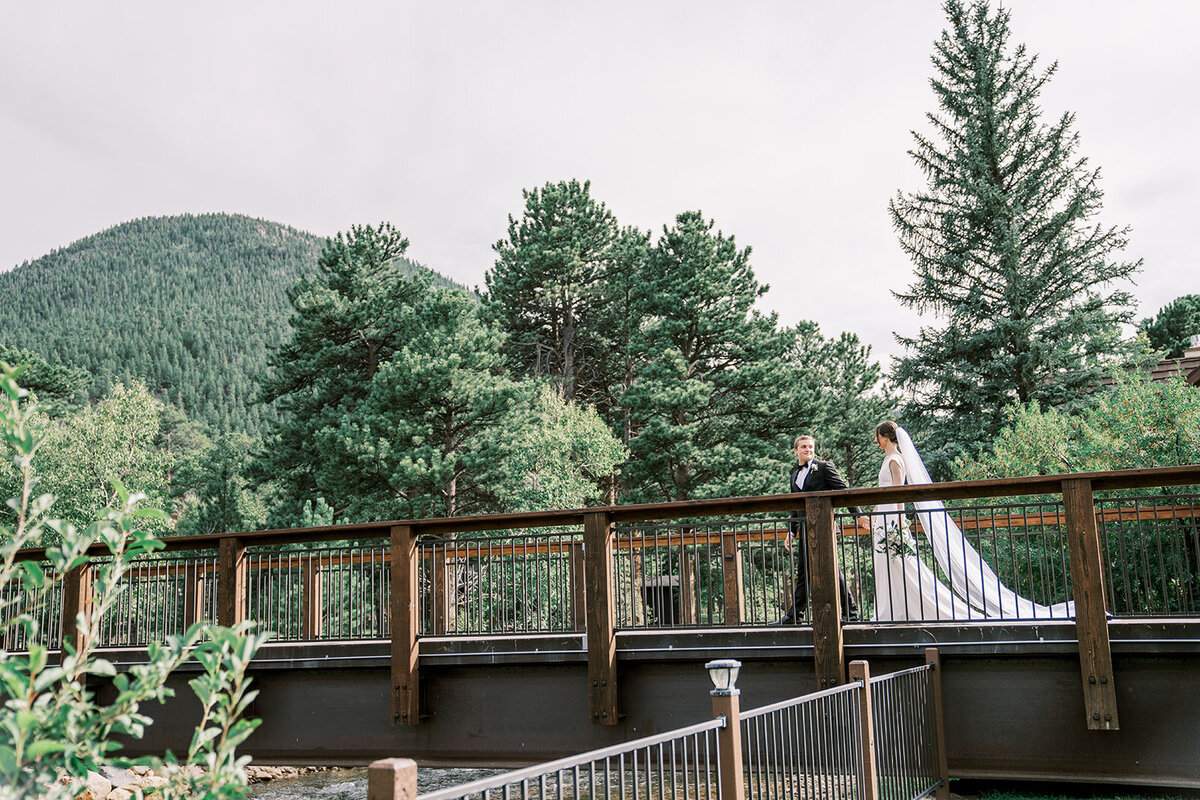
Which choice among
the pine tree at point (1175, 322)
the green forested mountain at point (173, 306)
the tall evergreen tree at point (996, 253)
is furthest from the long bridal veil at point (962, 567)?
the pine tree at point (1175, 322)

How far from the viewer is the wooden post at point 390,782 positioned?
2449 millimetres

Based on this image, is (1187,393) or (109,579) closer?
(109,579)

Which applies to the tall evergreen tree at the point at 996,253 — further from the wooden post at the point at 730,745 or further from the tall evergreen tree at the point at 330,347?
the wooden post at the point at 730,745

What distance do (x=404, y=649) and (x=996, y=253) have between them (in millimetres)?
25209

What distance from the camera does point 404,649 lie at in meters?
9.06

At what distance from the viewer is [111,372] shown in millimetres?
92312

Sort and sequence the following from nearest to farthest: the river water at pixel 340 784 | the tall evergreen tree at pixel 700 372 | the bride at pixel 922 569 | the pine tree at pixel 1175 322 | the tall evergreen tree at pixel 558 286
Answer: the bride at pixel 922 569 → the river water at pixel 340 784 → the tall evergreen tree at pixel 700 372 → the tall evergreen tree at pixel 558 286 → the pine tree at pixel 1175 322

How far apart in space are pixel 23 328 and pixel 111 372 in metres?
31.1

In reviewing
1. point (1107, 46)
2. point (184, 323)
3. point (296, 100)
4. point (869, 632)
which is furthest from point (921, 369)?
point (184, 323)

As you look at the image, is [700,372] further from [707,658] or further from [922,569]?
[707,658]

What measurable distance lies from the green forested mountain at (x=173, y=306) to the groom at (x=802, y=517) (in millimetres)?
30436

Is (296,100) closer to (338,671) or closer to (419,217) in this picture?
(338,671)

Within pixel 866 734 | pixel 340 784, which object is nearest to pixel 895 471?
pixel 866 734

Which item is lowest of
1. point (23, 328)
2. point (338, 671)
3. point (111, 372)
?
point (338, 671)
